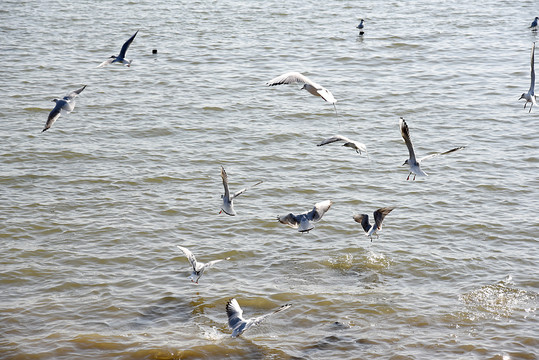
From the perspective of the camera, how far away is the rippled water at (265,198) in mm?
8906

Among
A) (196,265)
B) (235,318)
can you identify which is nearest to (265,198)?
(196,265)

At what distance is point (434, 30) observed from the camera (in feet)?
80.2

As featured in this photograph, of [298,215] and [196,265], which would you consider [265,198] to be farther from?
[196,265]

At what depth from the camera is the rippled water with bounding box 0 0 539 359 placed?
891 cm

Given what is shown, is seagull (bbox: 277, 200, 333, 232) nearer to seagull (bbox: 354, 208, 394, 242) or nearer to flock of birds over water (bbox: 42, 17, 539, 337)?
flock of birds over water (bbox: 42, 17, 539, 337)

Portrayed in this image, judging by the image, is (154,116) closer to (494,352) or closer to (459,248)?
(459,248)

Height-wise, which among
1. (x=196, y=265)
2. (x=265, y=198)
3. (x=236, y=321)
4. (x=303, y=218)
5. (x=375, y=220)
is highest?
(x=303, y=218)

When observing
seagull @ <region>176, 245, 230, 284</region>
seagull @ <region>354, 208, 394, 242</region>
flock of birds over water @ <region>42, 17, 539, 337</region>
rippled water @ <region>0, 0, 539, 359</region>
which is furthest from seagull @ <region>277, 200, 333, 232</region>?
seagull @ <region>176, 245, 230, 284</region>

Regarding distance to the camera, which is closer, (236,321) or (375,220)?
(236,321)

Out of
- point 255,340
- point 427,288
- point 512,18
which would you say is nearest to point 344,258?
point 427,288

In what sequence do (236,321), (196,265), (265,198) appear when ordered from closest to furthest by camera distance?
(236,321) < (196,265) < (265,198)

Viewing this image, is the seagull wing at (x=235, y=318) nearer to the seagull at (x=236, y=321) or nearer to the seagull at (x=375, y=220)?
the seagull at (x=236, y=321)

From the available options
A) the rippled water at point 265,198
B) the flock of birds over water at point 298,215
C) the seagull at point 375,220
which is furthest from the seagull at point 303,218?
the rippled water at point 265,198

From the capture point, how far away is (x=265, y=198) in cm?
1272
